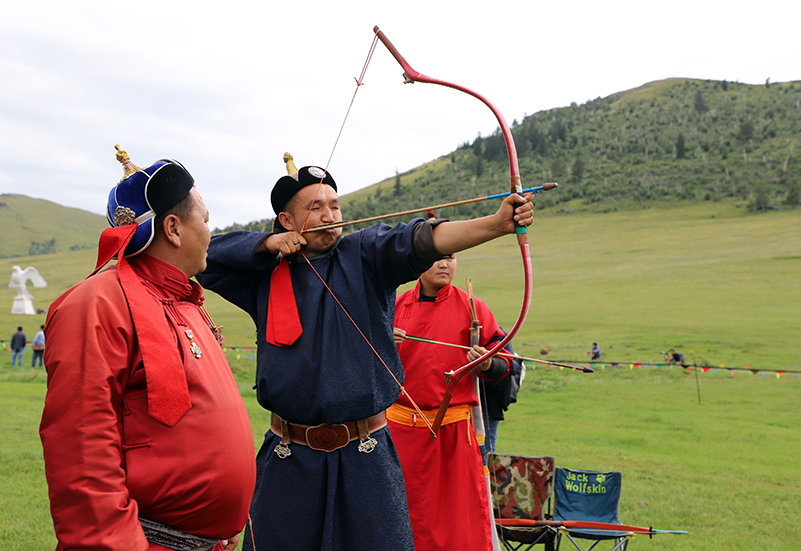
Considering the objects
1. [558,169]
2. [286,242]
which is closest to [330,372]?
[286,242]

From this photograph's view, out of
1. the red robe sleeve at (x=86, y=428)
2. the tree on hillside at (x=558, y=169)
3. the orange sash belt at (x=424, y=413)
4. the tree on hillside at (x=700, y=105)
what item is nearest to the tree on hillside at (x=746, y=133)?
the tree on hillside at (x=700, y=105)

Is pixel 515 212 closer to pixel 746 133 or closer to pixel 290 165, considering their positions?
pixel 290 165

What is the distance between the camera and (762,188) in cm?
6131

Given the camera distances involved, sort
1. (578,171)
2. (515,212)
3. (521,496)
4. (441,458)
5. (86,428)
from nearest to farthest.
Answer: (86,428) → (515,212) → (441,458) → (521,496) → (578,171)

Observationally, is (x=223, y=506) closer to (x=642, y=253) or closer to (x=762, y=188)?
(x=642, y=253)

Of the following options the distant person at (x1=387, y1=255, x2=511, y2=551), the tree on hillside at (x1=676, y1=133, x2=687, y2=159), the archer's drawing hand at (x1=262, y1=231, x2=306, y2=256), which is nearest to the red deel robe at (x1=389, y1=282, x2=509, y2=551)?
the distant person at (x1=387, y1=255, x2=511, y2=551)

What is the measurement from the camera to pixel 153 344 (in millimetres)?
1597

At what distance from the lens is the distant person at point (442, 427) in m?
3.78

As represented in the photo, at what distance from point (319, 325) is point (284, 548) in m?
0.97

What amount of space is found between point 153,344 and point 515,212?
130 centimetres

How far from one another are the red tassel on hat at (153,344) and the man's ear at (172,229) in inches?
4.0

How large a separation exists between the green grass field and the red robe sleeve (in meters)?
3.59

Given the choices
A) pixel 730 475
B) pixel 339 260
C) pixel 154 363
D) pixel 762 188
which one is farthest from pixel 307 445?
pixel 762 188

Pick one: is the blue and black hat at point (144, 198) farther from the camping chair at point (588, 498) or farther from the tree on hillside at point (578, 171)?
the tree on hillside at point (578, 171)
